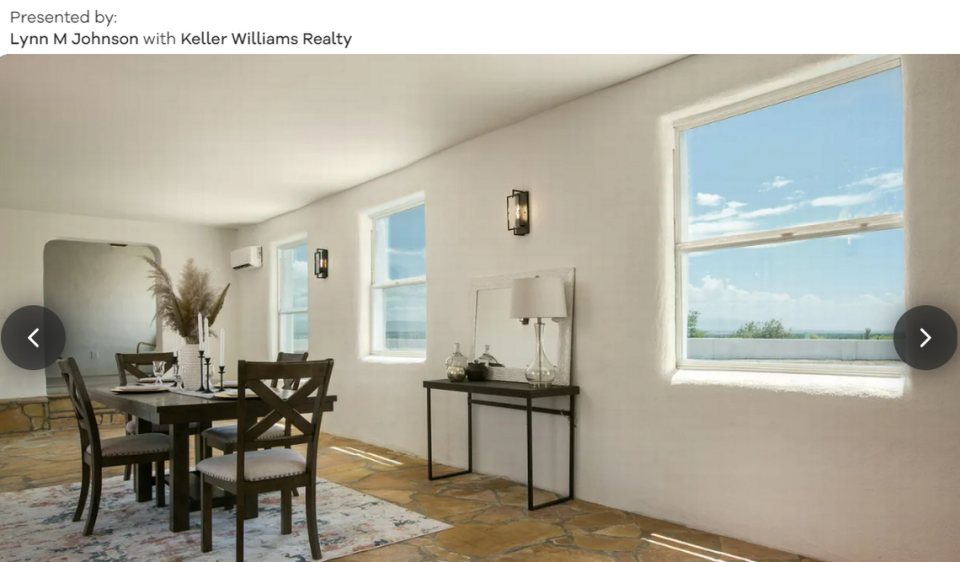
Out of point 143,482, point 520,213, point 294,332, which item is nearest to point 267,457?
point 143,482

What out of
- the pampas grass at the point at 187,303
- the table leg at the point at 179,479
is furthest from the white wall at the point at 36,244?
the table leg at the point at 179,479

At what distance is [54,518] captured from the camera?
3.96m

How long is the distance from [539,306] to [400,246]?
8.09ft

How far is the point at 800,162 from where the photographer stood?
3.34 m

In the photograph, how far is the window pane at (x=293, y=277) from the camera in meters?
8.00

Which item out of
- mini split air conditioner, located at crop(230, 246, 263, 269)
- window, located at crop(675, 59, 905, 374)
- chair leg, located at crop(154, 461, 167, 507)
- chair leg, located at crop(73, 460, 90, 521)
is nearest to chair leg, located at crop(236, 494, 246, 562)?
chair leg, located at crop(154, 461, 167, 507)

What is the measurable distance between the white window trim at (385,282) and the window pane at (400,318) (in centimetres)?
4

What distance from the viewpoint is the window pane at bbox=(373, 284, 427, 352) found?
5949mm

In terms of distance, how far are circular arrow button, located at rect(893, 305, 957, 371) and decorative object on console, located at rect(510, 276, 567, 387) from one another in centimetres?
180

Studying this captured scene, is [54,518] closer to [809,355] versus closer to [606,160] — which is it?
[606,160]

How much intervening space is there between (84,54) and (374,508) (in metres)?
2.92

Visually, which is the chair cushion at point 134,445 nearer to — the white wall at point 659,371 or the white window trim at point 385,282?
the white wall at point 659,371

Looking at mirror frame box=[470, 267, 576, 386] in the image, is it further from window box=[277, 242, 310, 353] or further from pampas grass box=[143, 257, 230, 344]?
window box=[277, 242, 310, 353]
